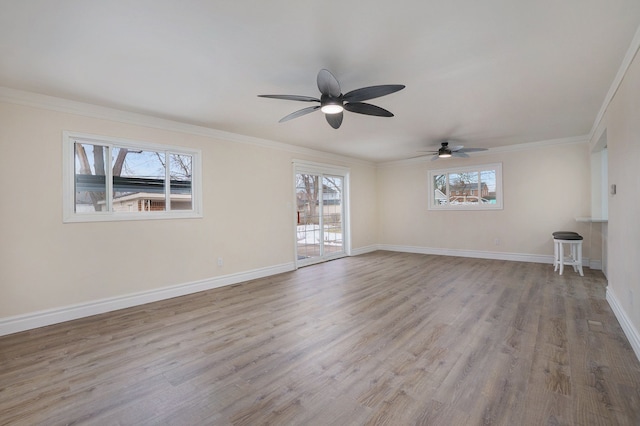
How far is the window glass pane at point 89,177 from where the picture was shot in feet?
11.2

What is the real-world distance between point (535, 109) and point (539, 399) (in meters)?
3.56

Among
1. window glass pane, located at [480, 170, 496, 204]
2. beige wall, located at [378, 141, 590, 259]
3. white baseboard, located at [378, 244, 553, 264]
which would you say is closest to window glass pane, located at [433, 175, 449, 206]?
beige wall, located at [378, 141, 590, 259]

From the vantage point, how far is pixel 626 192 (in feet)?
8.57

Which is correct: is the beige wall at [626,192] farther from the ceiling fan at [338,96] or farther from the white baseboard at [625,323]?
the ceiling fan at [338,96]

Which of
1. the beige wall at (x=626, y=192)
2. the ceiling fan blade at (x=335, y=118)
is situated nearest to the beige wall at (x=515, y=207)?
the beige wall at (x=626, y=192)

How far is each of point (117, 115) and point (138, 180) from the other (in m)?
0.84

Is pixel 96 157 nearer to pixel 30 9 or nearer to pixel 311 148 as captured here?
pixel 30 9

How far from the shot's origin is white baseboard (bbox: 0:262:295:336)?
2998 mm

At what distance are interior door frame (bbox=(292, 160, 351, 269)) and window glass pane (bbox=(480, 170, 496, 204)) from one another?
306cm

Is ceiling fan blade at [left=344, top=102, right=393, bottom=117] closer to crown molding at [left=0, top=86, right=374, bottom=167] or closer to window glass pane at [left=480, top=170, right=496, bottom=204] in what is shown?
crown molding at [left=0, top=86, right=374, bottom=167]

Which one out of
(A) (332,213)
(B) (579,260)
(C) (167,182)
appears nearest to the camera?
(C) (167,182)

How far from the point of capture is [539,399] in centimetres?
179

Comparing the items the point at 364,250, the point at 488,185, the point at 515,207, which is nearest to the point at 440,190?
the point at 488,185

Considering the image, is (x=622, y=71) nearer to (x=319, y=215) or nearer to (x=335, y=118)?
(x=335, y=118)
